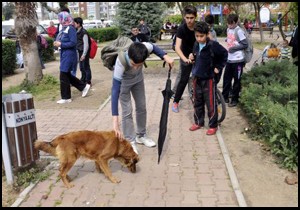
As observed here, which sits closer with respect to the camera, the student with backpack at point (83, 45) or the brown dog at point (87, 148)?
the brown dog at point (87, 148)

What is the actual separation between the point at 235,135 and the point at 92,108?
3.11 m

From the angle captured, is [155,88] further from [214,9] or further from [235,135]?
[214,9]

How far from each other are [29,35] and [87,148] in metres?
6.23

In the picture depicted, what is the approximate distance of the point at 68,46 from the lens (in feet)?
24.5

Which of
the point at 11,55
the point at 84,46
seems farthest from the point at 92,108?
the point at 11,55

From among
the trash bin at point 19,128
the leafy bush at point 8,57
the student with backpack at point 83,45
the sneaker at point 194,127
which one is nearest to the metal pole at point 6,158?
the trash bin at point 19,128

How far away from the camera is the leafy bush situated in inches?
472

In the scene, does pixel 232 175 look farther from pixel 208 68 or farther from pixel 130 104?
pixel 208 68

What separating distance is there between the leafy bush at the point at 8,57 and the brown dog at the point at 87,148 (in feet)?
29.6

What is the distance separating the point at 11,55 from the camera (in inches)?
483

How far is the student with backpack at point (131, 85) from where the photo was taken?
397cm

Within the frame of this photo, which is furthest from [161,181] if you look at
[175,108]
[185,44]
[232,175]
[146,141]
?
[185,44]

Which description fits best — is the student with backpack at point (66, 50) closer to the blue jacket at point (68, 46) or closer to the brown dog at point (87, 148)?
the blue jacket at point (68, 46)

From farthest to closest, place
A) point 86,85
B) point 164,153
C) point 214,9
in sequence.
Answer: point 214,9, point 86,85, point 164,153
